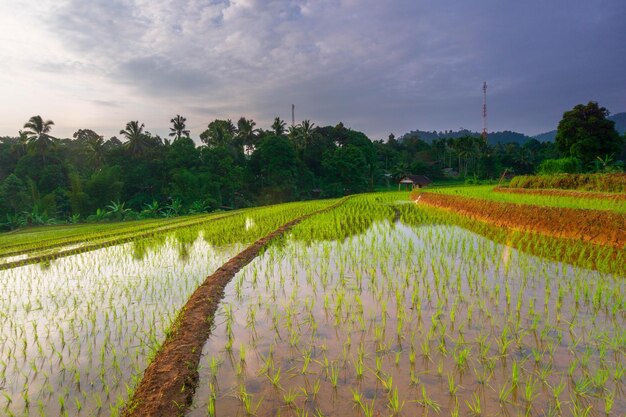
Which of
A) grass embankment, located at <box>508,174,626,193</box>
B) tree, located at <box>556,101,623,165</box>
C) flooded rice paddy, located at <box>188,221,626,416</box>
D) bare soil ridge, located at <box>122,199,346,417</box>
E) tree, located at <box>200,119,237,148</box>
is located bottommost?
flooded rice paddy, located at <box>188,221,626,416</box>

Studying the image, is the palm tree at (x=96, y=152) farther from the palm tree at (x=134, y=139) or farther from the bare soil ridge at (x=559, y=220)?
the bare soil ridge at (x=559, y=220)

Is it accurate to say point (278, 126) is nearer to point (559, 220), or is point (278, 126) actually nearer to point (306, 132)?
point (306, 132)

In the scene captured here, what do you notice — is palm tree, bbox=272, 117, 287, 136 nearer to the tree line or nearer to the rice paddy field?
the tree line

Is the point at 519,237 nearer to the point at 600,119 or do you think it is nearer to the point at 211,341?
the point at 211,341

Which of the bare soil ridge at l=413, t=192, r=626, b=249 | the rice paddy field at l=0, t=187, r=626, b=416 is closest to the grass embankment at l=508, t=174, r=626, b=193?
the bare soil ridge at l=413, t=192, r=626, b=249

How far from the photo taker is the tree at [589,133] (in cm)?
2848

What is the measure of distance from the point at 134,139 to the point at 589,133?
41833 mm

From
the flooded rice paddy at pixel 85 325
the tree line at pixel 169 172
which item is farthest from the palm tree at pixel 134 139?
the flooded rice paddy at pixel 85 325

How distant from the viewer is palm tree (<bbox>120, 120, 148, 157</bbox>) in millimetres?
35969

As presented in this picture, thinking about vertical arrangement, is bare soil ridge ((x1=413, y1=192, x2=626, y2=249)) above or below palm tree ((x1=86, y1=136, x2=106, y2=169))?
below

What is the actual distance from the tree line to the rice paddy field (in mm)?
24467

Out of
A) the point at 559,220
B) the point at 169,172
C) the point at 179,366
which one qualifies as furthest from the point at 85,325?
the point at 169,172

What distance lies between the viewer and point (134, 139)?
119 ft

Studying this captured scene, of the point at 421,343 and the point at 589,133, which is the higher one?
the point at 589,133
